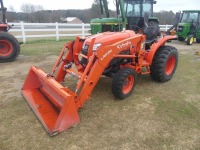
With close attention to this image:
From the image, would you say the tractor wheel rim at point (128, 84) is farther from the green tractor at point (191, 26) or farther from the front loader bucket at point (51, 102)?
the green tractor at point (191, 26)

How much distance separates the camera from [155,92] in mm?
4535

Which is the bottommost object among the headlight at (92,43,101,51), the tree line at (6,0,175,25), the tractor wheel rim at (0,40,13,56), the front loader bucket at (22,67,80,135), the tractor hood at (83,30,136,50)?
the front loader bucket at (22,67,80,135)

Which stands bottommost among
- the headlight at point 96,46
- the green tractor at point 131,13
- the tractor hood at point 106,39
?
the headlight at point 96,46

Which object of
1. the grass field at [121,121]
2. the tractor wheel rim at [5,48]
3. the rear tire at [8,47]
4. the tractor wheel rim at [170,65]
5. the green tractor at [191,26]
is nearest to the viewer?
the grass field at [121,121]

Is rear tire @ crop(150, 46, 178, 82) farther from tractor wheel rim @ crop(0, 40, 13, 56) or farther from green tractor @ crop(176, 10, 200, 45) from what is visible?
green tractor @ crop(176, 10, 200, 45)

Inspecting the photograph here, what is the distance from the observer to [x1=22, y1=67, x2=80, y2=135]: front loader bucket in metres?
3.02

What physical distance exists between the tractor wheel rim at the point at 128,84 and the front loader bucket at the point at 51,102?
120 cm

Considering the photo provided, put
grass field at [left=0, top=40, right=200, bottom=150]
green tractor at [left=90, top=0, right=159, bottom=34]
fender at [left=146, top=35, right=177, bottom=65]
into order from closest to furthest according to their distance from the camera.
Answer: grass field at [left=0, top=40, right=200, bottom=150], fender at [left=146, top=35, right=177, bottom=65], green tractor at [left=90, top=0, right=159, bottom=34]

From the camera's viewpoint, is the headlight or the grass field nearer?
the grass field

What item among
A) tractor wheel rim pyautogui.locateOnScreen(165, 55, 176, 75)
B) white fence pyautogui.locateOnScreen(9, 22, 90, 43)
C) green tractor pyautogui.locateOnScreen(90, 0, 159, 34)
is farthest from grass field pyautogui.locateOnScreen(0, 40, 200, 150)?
white fence pyautogui.locateOnScreen(9, 22, 90, 43)

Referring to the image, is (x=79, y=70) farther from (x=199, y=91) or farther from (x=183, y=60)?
(x=183, y=60)

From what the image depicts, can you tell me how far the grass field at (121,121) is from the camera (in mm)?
2848

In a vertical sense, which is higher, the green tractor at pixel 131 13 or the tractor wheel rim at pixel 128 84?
the green tractor at pixel 131 13

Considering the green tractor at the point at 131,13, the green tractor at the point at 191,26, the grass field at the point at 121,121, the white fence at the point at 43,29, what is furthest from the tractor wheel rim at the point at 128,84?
the green tractor at the point at 191,26
